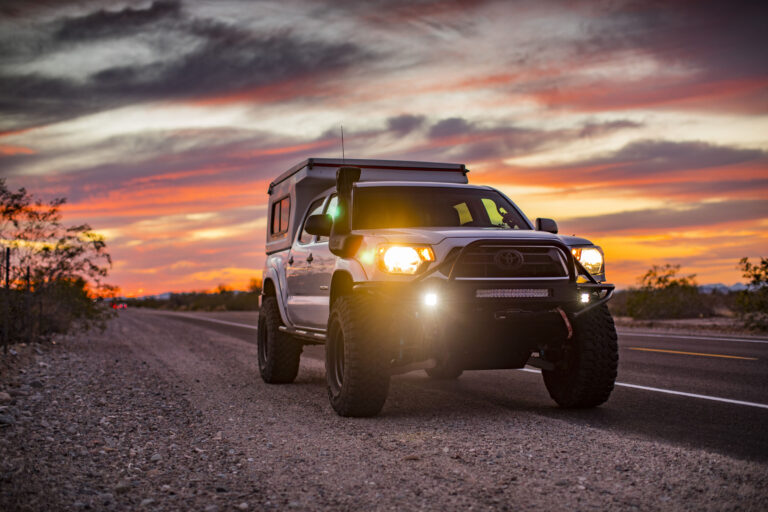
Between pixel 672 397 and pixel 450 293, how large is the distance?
3.55 metres

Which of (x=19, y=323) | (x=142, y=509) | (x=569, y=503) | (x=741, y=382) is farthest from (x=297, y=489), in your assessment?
(x=19, y=323)

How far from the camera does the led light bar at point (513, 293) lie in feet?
20.5

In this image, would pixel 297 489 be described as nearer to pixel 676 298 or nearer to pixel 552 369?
pixel 552 369

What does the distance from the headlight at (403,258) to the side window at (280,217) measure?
385 centimetres

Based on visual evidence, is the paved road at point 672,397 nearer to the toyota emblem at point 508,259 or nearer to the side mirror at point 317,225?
the toyota emblem at point 508,259

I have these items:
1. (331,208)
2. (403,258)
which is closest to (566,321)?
(403,258)

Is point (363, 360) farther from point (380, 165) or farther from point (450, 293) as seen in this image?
point (380, 165)

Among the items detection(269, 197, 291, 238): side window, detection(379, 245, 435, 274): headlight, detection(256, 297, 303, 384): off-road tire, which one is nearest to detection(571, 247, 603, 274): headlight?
detection(379, 245, 435, 274): headlight

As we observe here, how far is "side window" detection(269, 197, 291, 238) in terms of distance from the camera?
34.2ft

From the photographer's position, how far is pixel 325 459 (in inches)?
208

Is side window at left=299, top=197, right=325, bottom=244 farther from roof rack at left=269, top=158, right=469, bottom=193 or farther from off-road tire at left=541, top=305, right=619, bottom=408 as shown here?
off-road tire at left=541, top=305, right=619, bottom=408

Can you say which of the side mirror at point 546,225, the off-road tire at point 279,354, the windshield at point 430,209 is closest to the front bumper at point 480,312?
the side mirror at point 546,225

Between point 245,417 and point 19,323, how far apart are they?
9.71 meters

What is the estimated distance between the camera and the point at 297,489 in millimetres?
4555
